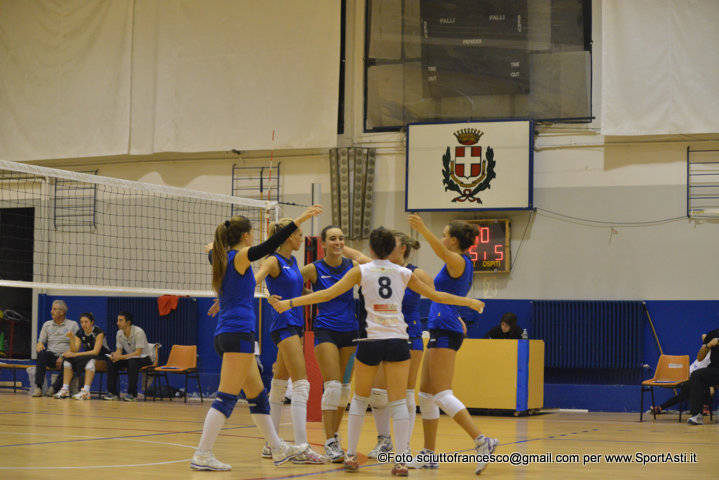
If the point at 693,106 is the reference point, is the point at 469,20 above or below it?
above

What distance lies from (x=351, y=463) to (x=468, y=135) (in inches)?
348

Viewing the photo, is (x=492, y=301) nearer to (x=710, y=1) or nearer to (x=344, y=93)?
(x=344, y=93)

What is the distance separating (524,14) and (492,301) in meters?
4.49

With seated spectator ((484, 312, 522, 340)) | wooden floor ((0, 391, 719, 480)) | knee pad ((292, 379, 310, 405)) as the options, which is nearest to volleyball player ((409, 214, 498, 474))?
wooden floor ((0, 391, 719, 480))

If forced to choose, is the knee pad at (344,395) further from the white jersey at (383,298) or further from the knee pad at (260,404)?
the white jersey at (383,298)

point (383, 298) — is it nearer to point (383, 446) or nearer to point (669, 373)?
point (383, 446)

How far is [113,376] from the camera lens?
46.3ft

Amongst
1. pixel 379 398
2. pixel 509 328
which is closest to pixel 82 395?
pixel 509 328

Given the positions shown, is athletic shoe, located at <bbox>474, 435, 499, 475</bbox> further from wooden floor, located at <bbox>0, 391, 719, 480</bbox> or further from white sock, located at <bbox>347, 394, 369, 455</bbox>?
white sock, located at <bbox>347, 394, 369, 455</bbox>

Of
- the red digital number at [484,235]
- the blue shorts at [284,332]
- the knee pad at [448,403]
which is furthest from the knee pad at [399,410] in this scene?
the red digital number at [484,235]

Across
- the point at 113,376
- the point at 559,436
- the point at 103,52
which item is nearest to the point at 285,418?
the point at 559,436

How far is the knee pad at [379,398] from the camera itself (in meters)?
6.41

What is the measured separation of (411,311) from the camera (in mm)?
6953

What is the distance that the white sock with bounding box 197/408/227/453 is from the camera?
578cm
